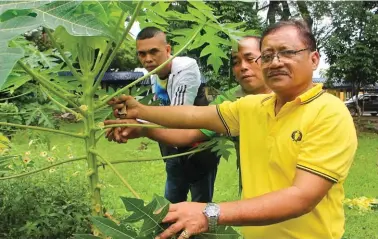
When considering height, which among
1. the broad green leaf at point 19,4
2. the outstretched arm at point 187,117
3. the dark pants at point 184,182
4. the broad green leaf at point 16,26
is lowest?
the dark pants at point 184,182

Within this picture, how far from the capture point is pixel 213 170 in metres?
2.81

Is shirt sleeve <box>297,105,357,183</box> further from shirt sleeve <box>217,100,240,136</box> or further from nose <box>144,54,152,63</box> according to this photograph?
nose <box>144,54,152,63</box>

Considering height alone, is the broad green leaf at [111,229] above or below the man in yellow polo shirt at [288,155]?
below

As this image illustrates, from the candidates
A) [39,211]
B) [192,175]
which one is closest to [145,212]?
[192,175]

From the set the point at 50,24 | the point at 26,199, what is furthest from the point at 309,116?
the point at 26,199

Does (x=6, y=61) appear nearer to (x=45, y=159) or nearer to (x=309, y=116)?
(x=309, y=116)

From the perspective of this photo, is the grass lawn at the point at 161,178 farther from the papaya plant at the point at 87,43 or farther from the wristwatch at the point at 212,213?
the wristwatch at the point at 212,213

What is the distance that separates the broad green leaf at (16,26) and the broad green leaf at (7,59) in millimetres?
46

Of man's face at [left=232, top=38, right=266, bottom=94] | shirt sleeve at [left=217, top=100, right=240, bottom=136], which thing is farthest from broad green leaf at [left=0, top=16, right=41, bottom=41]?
man's face at [left=232, top=38, right=266, bottom=94]

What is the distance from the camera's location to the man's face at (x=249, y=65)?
6.76ft

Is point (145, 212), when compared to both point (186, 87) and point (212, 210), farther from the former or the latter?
point (186, 87)

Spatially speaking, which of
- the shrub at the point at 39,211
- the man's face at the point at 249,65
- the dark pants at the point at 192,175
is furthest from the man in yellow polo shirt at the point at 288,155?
the shrub at the point at 39,211

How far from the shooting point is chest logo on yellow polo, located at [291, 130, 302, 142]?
144 centimetres

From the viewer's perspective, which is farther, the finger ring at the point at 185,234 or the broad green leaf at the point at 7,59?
the finger ring at the point at 185,234
